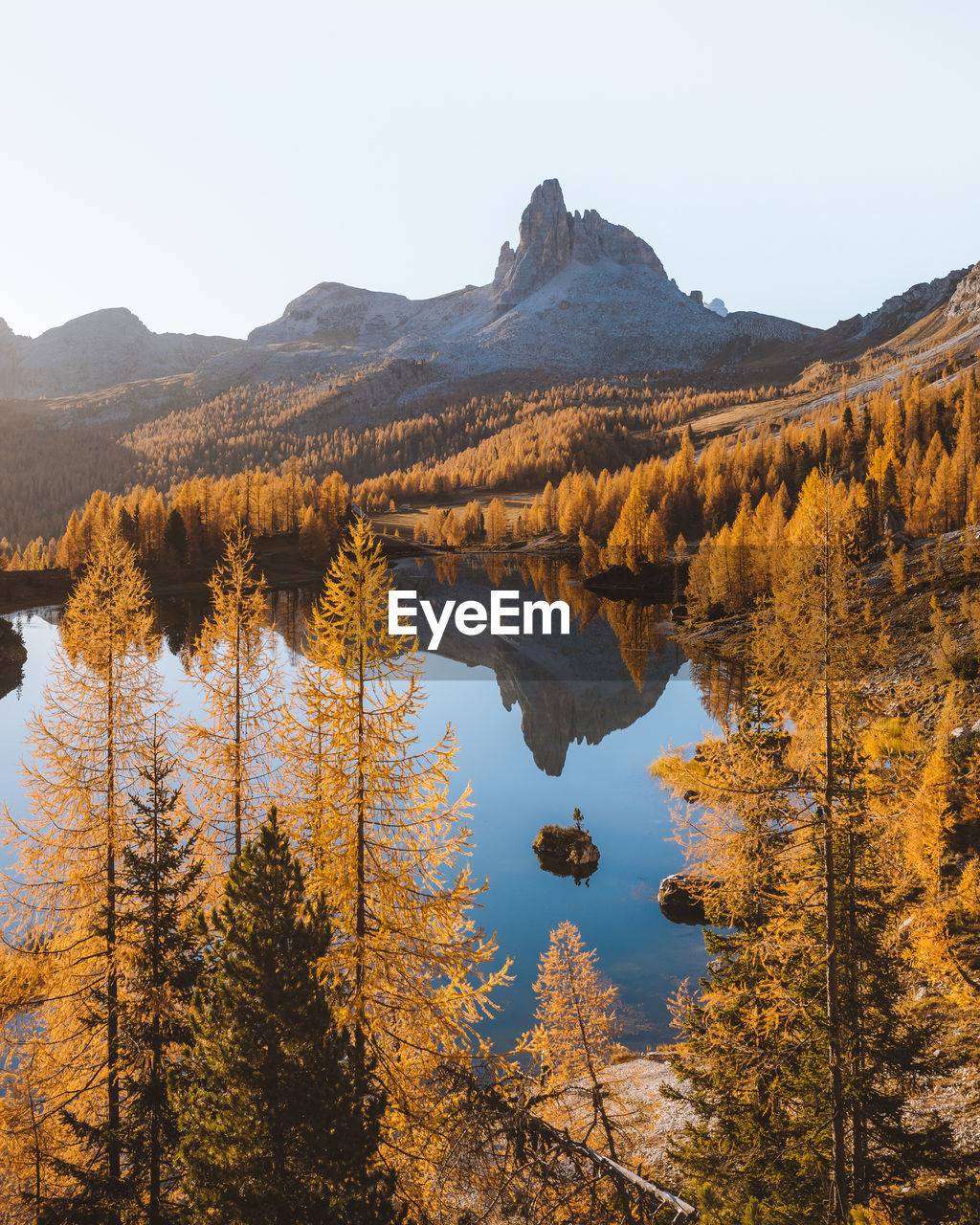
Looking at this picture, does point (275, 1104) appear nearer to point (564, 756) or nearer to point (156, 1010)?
point (156, 1010)

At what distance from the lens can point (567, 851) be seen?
1421 inches

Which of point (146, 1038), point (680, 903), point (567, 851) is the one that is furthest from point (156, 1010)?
point (567, 851)

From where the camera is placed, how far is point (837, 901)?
12.5 metres

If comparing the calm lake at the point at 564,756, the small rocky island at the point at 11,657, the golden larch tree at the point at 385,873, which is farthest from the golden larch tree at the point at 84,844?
the small rocky island at the point at 11,657

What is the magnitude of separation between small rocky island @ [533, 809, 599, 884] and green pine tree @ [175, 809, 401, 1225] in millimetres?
26437

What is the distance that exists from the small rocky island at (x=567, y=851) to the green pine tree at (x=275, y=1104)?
26437 millimetres

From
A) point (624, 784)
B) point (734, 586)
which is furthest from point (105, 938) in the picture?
point (734, 586)

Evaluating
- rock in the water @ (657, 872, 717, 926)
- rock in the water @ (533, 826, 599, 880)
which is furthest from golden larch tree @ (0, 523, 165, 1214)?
rock in the water @ (533, 826, 599, 880)

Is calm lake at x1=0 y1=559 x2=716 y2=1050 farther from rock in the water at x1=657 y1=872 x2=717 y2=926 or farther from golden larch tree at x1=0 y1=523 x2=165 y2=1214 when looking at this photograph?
golden larch tree at x1=0 y1=523 x2=165 y2=1214

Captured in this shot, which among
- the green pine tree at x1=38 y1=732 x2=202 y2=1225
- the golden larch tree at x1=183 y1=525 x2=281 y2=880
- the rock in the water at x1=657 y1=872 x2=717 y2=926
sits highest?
the golden larch tree at x1=183 y1=525 x2=281 y2=880


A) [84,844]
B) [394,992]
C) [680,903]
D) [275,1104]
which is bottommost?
[680,903]

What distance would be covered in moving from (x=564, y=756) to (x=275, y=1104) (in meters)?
44.2

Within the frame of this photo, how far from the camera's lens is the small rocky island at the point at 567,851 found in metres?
35.3

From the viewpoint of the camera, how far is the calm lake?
28656 mm
